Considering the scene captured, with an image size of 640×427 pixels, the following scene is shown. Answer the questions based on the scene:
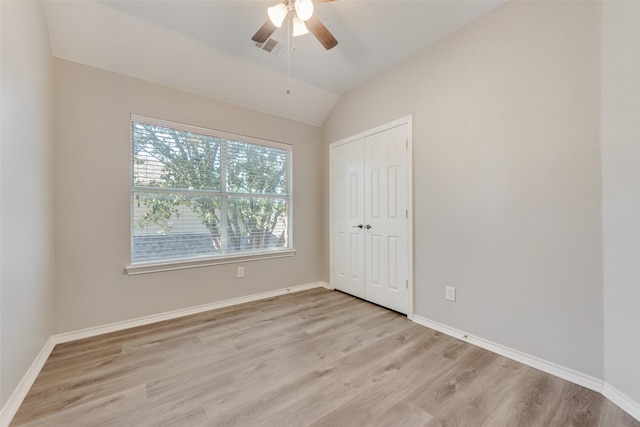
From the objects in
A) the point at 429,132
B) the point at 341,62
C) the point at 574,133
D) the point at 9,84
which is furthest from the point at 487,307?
the point at 9,84

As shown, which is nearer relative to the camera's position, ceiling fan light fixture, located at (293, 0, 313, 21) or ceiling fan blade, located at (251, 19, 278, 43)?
ceiling fan light fixture, located at (293, 0, 313, 21)

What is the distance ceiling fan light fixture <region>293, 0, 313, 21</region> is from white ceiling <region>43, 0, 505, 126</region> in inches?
21.7

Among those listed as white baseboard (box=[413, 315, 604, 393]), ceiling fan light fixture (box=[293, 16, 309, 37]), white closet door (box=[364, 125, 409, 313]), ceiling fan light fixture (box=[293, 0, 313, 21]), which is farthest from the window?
white baseboard (box=[413, 315, 604, 393])

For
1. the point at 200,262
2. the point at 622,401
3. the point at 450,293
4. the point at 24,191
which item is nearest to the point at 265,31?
the point at 24,191

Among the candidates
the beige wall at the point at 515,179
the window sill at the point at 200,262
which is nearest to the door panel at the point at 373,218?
the beige wall at the point at 515,179

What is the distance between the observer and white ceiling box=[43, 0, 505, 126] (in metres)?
2.06

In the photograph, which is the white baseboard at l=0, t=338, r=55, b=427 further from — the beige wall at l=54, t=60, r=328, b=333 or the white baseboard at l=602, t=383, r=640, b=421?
the white baseboard at l=602, t=383, r=640, b=421

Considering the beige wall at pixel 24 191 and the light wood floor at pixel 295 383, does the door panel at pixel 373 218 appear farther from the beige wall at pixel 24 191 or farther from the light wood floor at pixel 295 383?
the beige wall at pixel 24 191

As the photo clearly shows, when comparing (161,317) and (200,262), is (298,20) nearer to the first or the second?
(200,262)

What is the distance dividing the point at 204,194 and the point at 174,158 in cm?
47

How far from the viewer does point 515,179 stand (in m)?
1.96

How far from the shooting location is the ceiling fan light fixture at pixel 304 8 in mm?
1621

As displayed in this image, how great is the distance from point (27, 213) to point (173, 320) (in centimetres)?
150

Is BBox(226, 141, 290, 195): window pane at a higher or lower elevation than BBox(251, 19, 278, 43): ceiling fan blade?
lower
